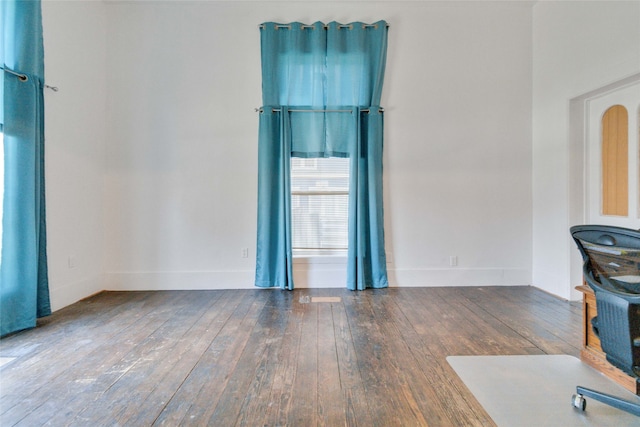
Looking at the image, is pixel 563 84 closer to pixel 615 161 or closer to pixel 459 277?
pixel 615 161

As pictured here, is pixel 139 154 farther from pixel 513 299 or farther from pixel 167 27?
pixel 513 299

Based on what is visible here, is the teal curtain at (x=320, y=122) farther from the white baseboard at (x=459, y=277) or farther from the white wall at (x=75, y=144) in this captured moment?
the white wall at (x=75, y=144)

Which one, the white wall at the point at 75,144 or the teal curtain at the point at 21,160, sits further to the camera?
the white wall at the point at 75,144

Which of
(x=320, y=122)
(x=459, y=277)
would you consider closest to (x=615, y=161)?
(x=459, y=277)

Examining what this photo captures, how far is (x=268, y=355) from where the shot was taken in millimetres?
1912

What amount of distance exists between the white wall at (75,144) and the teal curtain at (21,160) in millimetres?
273

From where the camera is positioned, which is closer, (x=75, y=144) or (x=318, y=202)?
(x=75, y=144)

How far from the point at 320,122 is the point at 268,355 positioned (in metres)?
2.50

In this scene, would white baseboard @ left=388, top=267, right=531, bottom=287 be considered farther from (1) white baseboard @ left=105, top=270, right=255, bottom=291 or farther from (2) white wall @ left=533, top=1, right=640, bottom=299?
(1) white baseboard @ left=105, top=270, right=255, bottom=291

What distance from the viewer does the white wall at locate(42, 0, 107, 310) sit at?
2.70 meters

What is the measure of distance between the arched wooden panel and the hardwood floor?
1.07 meters

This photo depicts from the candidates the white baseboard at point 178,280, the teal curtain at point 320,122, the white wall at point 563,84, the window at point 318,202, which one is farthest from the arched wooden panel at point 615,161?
the white baseboard at point 178,280

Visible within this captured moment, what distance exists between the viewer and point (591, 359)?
1.78m

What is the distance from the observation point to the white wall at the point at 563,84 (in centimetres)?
246
